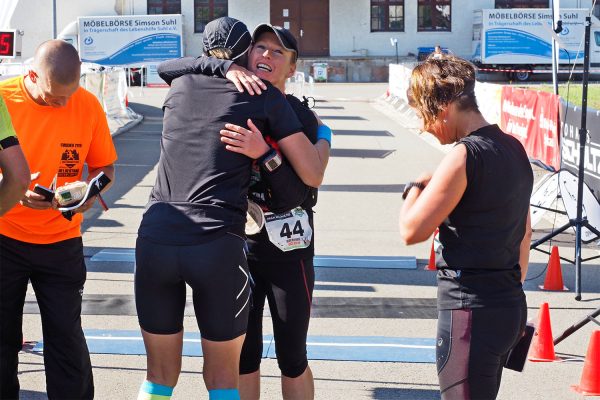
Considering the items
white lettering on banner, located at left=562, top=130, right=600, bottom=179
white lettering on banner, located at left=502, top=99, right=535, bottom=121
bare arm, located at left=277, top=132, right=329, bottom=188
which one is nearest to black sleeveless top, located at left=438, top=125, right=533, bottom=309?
bare arm, located at left=277, top=132, right=329, bottom=188

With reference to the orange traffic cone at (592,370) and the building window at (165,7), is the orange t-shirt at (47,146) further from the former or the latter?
the building window at (165,7)

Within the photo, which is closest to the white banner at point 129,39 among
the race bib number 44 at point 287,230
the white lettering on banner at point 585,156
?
the white lettering on banner at point 585,156

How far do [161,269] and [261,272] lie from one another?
67 cm

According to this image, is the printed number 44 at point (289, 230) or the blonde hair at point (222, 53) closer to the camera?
the blonde hair at point (222, 53)

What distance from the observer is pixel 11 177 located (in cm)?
333

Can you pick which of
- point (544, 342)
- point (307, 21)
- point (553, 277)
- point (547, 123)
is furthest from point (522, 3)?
point (544, 342)

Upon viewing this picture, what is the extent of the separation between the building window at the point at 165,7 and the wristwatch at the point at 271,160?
46.7 meters

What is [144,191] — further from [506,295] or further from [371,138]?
[506,295]

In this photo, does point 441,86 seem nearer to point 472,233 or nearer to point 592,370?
point 472,233

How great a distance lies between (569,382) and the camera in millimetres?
5871

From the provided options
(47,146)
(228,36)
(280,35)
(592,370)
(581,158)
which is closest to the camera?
(228,36)

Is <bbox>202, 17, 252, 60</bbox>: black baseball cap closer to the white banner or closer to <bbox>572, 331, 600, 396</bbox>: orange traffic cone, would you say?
<bbox>572, 331, 600, 396</bbox>: orange traffic cone

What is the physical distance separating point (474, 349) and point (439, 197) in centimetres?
58

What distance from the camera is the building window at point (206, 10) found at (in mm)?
49062
